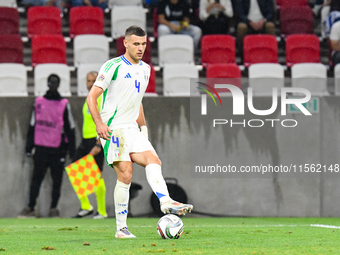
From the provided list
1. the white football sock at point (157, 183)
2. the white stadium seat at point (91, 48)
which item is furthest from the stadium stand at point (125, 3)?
the white football sock at point (157, 183)

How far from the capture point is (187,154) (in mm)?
9516

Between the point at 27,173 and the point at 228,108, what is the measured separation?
3255mm

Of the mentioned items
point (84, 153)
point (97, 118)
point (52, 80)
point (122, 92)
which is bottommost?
point (84, 153)

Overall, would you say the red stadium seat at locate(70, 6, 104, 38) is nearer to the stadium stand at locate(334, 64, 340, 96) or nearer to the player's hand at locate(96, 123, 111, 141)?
the stadium stand at locate(334, 64, 340, 96)

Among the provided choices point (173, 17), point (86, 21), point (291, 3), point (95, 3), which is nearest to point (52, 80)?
point (86, 21)

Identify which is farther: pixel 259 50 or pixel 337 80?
pixel 259 50

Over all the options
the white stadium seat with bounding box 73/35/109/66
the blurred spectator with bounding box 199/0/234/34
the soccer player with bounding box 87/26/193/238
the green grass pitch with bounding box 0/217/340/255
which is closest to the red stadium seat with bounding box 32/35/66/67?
the white stadium seat with bounding box 73/35/109/66

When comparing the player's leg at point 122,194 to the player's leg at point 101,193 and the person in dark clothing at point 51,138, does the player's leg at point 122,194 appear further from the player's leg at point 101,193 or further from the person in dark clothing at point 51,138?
the person in dark clothing at point 51,138

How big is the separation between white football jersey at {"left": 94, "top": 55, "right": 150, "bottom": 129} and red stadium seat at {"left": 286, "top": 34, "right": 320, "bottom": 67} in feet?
22.5

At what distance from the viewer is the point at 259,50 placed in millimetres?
11594

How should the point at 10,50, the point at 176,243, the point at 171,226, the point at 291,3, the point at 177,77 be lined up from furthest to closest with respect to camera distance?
the point at 291,3 → the point at 10,50 → the point at 177,77 → the point at 171,226 → the point at 176,243

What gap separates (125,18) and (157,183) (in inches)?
286

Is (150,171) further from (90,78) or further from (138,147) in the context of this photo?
(90,78)

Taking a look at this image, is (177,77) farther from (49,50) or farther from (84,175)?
(84,175)
